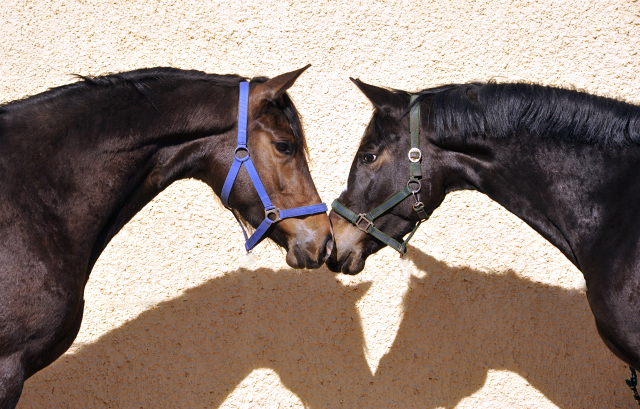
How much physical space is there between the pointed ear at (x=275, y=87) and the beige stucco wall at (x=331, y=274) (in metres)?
1.34

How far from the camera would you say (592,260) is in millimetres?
2209

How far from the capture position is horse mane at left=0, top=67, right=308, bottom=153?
2213 mm

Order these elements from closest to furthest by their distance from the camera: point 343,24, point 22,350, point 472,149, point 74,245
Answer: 1. point 22,350
2. point 74,245
3. point 472,149
4. point 343,24

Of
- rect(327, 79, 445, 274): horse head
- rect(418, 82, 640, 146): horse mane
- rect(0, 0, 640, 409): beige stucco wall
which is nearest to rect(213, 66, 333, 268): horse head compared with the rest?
rect(327, 79, 445, 274): horse head

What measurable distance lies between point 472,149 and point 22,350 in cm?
211

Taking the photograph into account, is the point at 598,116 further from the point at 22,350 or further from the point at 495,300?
the point at 22,350

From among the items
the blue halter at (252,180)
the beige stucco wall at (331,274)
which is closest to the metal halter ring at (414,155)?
the blue halter at (252,180)

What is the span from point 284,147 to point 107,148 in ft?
2.53

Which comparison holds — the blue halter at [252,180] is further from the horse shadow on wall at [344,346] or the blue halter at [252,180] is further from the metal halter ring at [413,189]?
the horse shadow on wall at [344,346]

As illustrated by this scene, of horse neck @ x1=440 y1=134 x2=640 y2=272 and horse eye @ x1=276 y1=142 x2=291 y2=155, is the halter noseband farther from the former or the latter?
horse eye @ x1=276 y1=142 x2=291 y2=155

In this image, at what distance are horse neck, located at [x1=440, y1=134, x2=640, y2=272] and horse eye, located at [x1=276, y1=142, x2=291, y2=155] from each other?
0.80 m

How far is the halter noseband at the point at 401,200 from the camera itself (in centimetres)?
250

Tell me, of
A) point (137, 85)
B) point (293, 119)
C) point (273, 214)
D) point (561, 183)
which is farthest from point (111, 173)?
point (561, 183)

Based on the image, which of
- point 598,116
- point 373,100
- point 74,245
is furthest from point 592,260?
point 74,245
